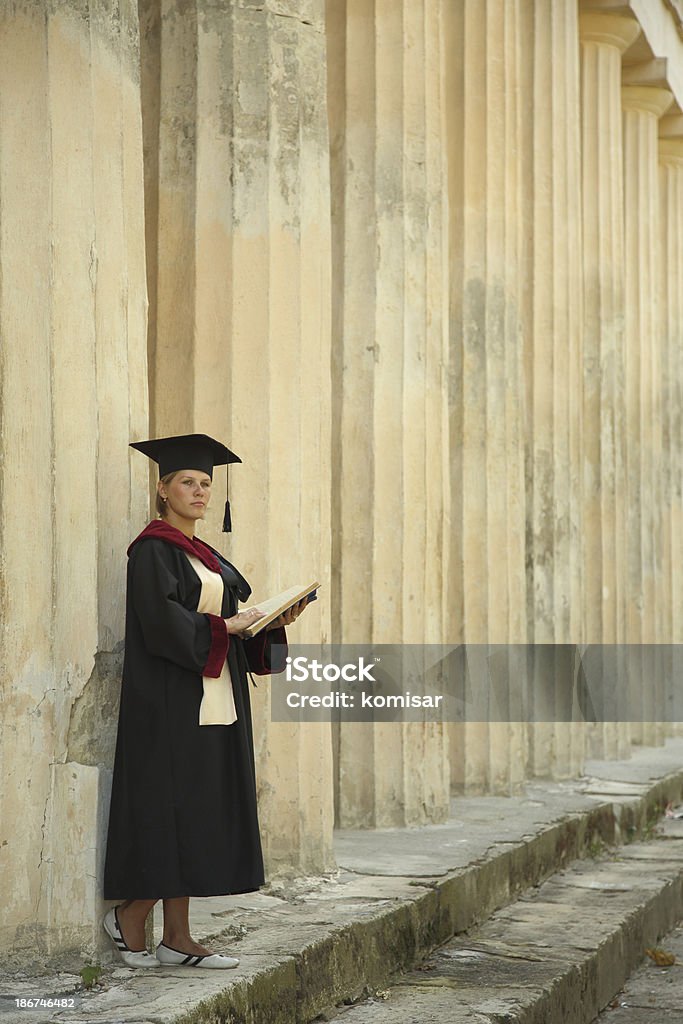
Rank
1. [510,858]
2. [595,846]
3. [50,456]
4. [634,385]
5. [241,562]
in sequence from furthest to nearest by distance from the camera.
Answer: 1. [634,385]
2. [595,846]
3. [510,858]
4. [241,562]
5. [50,456]

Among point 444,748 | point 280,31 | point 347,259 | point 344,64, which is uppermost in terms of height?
point 344,64

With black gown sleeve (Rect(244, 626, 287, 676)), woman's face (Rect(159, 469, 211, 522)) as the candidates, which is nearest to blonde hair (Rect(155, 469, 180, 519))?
woman's face (Rect(159, 469, 211, 522))

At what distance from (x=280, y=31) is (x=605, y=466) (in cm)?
869

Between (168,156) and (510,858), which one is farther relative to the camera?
(510,858)

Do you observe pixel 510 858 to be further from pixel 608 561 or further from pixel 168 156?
pixel 608 561

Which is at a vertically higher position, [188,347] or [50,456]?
[188,347]

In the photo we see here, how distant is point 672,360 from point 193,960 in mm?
16684

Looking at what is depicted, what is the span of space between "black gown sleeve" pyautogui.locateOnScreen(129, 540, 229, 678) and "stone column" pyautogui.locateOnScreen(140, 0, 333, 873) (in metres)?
1.95

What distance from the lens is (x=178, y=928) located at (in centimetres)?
560

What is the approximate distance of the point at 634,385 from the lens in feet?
60.4

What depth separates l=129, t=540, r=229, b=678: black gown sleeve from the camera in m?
5.45

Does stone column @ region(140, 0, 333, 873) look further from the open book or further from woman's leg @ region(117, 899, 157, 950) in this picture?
woman's leg @ region(117, 899, 157, 950)

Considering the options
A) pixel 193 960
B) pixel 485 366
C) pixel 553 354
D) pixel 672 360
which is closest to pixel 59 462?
pixel 193 960

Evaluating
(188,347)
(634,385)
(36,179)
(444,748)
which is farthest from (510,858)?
(634,385)
